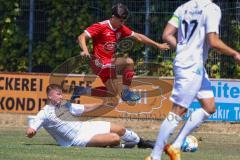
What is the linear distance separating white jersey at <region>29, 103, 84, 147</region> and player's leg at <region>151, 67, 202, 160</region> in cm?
380

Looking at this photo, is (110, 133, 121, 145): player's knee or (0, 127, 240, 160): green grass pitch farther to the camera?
(110, 133, 121, 145): player's knee

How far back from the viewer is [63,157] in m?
11.5

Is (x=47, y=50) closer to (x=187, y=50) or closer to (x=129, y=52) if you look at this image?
(x=129, y=52)

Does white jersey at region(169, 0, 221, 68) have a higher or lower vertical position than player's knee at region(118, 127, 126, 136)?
higher

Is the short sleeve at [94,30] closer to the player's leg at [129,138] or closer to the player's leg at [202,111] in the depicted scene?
the player's leg at [129,138]

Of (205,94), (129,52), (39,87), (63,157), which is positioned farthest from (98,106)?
(205,94)

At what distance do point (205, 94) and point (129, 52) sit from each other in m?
12.5

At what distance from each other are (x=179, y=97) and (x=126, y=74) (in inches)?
264

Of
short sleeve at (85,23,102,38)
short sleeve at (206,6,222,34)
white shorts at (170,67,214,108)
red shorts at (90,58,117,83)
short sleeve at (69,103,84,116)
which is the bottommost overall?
short sleeve at (69,103,84,116)

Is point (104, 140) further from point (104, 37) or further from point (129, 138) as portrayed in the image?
point (104, 37)

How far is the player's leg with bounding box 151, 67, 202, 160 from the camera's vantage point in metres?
9.82

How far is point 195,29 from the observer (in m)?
9.91

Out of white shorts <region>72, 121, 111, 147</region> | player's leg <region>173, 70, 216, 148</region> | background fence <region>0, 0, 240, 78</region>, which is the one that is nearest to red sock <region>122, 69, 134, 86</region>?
white shorts <region>72, 121, 111, 147</region>

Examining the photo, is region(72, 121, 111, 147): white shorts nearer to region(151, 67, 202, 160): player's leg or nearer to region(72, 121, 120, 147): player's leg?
region(72, 121, 120, 147): player's leg
